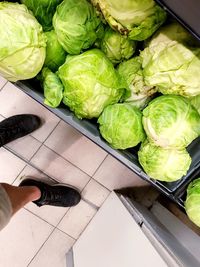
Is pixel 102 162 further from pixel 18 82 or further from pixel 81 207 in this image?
pixel 18 82

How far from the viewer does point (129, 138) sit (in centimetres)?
133

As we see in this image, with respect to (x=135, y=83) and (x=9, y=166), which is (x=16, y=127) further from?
(x=135, y=83)

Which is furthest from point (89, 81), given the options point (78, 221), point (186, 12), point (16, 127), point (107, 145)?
point (78, 221)

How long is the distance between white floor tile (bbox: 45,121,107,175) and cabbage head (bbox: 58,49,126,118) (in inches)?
35.7

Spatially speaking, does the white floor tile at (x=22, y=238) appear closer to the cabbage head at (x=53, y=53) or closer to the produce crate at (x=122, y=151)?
the produce crate at (x=122, y=151)

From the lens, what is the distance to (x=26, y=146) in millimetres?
2277

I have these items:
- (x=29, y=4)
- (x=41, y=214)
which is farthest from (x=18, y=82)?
(x=41, y=214)

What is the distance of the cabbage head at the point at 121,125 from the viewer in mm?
1325

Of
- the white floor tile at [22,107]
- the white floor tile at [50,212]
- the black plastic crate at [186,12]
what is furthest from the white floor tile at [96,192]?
the black plastic crate at [186,12]

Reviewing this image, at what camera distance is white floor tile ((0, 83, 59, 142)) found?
7.29 feet

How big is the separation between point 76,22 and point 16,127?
39.7 inches

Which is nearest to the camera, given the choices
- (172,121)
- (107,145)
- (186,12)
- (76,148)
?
(186,12)

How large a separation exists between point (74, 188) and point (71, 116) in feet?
3.29

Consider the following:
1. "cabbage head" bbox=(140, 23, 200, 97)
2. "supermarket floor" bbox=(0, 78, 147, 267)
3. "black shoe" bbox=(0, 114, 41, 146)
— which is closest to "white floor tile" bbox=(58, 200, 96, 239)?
"supermarket floor" bbox=(0, 78, 147, 267)
